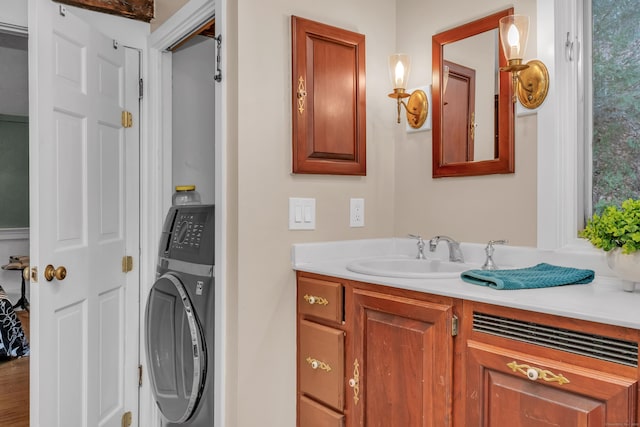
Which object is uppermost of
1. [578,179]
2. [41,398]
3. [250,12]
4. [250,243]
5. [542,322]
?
[250,12]

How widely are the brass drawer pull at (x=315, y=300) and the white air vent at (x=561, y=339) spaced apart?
24.8 inches

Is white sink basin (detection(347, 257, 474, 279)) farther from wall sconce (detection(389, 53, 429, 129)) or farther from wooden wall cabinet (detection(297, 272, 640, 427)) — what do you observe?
wall sconce (detection(389, 53, 429, 129))

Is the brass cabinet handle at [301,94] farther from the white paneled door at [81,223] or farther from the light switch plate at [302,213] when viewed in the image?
the white paneled door at [81,223]

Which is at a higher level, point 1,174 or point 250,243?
point 1,174

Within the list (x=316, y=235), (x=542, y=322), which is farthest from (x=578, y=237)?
(x=316, y=235)

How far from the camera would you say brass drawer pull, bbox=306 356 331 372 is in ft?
5.74

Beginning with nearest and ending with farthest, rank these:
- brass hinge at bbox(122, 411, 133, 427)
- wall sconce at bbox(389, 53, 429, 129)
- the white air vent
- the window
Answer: the white air vent → the window → wall sconce at bbox(389, 53, 429, 129) → brass hinge at bbox(122, 411, 133, 427)

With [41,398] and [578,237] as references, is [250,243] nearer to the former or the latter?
[41,398]

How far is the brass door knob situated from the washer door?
397mm

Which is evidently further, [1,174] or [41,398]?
[1,174]

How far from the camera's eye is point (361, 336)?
1.61 metres

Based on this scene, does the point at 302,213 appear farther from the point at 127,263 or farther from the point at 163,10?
the point at 163,10

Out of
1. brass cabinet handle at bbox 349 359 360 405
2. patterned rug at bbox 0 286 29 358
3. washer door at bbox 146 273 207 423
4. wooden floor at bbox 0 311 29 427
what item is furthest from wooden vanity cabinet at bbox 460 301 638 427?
patterned rug at bbox 0 286 29 358

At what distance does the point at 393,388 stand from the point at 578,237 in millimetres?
855
